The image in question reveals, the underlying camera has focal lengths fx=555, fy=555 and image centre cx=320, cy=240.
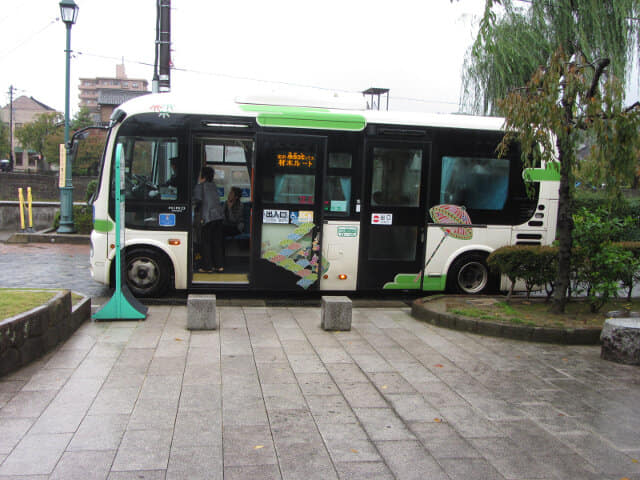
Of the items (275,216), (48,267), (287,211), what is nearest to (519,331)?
(287,211)

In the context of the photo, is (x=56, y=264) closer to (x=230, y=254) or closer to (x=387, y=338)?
(x=230, y=254)

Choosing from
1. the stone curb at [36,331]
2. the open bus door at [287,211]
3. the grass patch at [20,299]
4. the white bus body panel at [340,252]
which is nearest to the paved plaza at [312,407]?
Answer: the stone curb at [36,331]

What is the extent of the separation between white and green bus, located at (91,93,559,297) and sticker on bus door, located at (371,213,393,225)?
0.02 meters

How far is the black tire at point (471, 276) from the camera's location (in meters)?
9.54

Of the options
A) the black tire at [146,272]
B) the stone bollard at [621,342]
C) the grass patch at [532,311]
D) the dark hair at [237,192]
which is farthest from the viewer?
the dark hair at [237,192]

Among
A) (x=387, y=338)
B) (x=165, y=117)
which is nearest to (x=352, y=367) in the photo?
(x=387, y=338)

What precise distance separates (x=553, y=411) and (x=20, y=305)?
540 cm

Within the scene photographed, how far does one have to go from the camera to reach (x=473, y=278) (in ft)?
32.2

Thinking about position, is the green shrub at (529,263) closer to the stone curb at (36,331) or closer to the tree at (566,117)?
the tree at (566,117)

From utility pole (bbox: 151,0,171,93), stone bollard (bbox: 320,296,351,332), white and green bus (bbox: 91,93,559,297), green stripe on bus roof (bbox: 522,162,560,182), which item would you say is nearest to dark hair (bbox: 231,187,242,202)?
white and green bus (bbox: 91,93,559,297)

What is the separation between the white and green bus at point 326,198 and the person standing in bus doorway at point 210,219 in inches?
6.7

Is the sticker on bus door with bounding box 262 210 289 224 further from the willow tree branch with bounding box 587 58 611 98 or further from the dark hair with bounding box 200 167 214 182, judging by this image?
the willow tree branch with bounding box 587 58 611 98

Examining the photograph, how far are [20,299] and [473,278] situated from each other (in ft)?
23.2

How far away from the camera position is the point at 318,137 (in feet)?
29.4
